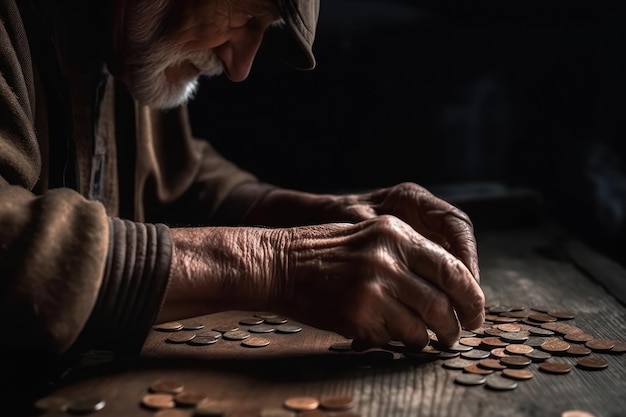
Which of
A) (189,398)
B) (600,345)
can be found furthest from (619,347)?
(189,398)

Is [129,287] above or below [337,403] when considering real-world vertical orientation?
above

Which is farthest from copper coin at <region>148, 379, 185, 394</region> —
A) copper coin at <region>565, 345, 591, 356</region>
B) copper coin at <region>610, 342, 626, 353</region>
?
copper coin at <region>610, 342, 626, 353</region>

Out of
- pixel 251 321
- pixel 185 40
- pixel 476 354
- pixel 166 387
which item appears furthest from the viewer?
pixel 185 40

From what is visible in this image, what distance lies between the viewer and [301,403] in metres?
1.51

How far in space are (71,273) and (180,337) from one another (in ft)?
1.67

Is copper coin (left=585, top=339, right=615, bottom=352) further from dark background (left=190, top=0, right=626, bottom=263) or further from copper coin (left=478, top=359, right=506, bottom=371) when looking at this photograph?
dark background (left=190, top=0, right=626, bottom=263)

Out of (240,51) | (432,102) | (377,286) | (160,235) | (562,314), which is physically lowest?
(562,314)

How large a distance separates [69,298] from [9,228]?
19 cm

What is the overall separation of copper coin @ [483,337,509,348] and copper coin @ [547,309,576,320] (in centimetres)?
36

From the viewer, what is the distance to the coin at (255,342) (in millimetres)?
1929

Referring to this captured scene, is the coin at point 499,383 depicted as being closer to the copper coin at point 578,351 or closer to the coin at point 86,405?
the copper coin at point 578,351

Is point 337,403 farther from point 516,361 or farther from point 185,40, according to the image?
point 185,40

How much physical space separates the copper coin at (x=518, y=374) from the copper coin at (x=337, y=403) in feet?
1.25

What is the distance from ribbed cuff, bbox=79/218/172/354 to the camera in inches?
63.6
